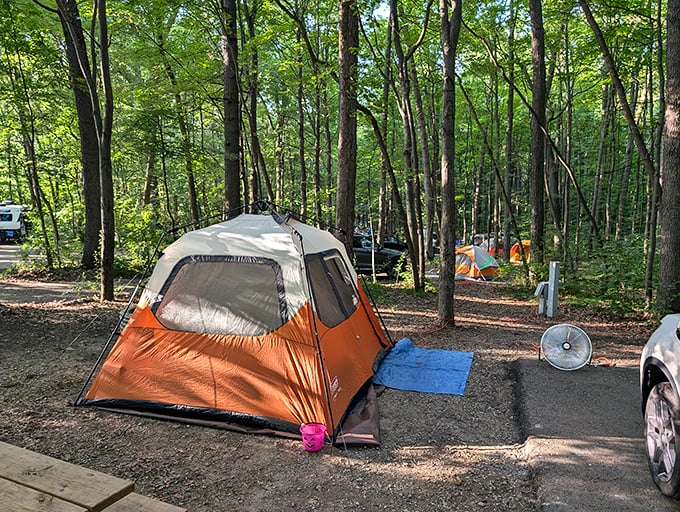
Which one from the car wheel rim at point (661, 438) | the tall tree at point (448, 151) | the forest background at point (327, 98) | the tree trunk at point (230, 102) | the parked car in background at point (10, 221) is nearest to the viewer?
the car wheel rim at point (661, 438)

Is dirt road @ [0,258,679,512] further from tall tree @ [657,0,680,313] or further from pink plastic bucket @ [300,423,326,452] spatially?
tall tree @ [657,0,680,313]

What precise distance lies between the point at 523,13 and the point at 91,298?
14776mm

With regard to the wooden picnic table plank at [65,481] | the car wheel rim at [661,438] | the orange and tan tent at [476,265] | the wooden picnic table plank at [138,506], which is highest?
the wooden picnic table plank at [65,481]

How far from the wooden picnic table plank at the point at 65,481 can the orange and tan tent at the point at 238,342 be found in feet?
6.99

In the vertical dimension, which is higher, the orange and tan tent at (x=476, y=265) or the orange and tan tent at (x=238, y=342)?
the orange and tan tent at (x=238, y=342)

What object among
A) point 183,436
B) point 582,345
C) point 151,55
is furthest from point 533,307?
point 151,55

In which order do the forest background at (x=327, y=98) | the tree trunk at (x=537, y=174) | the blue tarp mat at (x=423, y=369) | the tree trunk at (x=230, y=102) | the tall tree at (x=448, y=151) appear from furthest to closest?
1. the tree trunk at (x=537, y=174)
2. the tree trunk at (x=230, y=102)
3. the forest background at (x=327, y=98)
4. the tall tree at (x=448, y=151)
5. the blue tarp mat at (x=423, y=369)

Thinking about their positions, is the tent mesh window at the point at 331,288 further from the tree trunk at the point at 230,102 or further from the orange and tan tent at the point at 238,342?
the tree trunk at the point at 230,102

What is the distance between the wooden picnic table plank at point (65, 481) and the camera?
6.59 feet

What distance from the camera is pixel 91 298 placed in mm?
9469

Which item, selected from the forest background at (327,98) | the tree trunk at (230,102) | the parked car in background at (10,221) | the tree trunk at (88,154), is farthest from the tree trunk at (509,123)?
the parked car in background at (10,221)

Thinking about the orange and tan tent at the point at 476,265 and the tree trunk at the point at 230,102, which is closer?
the tree trunk at the point at 230,102

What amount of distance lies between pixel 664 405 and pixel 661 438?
225 mm

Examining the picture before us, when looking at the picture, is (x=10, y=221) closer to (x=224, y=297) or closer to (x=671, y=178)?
(x=224, y=297)
